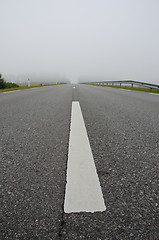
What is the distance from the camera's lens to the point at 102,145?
1.67 m

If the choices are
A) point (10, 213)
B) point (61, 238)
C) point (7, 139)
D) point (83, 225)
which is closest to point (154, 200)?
point (83, 225)

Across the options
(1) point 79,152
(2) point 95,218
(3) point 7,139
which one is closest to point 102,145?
(1) point 79,152

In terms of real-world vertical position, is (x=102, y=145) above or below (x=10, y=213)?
above

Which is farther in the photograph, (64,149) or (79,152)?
(64,149)

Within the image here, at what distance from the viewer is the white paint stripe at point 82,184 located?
864 mm

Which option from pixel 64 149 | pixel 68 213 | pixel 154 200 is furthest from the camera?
pixel 64 149

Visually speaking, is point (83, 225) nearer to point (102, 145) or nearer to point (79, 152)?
point (79, 152)

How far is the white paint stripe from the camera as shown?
0.86 m

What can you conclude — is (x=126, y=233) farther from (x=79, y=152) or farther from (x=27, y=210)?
(x=79, y=152)

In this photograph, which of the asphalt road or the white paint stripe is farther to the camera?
the white paint stripe

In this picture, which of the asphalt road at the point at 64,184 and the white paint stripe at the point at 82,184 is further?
the white paint stripe at the point at 82,184

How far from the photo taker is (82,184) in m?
1.01

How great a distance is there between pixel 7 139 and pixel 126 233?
1.63 metres

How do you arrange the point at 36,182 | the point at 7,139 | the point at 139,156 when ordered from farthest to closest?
the point at 7,139 < the point at 139,156 < the point at 36,182
